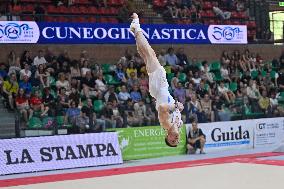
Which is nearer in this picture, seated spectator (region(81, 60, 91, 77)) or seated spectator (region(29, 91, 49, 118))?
seated spectator (region(29, 91, 49, 118))

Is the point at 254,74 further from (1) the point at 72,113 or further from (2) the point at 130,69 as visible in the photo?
Answer: (1) the point at 72,113

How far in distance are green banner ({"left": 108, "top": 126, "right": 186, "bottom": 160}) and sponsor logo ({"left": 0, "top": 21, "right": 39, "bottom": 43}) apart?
13.1 ft

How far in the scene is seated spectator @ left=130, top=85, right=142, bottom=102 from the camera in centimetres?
1779

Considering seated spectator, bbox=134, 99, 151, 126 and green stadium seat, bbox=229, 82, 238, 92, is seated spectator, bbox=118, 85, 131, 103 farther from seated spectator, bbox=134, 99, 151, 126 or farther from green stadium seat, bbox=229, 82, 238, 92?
green stadium seat, bbox=229, 82, 238, 92

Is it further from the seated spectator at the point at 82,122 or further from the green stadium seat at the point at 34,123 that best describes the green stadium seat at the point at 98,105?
the green stadium seat at the point at 34,123

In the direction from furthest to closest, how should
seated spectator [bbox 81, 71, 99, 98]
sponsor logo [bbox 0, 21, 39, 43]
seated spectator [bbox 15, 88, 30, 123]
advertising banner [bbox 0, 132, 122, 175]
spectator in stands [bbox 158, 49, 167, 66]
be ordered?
spectator in stands [bbox 158, 49, 167, 66], seated spectator [bbox 81, 71, 99, 98], sponsor logo [bbox 0, 21, 39, 43], seated spectator [bbox 15, 88, 30, 123], advertising banner [bbox 0, 132, 122, 175]

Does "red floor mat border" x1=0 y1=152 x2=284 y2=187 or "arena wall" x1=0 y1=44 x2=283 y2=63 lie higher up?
"arena wall" x1=0 y1=44 x2=283 y2=63

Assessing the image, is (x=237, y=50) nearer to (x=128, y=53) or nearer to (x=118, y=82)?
(x=128, y=53)

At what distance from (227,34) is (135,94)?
4831 millimetres

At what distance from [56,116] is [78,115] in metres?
0.65

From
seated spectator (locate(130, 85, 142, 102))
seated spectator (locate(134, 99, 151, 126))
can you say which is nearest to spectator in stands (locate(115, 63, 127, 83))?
seated spectator (locate(130, 85, 142, 102))

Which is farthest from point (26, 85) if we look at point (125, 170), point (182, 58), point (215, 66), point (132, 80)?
point (215, 66)

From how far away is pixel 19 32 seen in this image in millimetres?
16375

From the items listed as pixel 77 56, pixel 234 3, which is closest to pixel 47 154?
pixel 77 56
